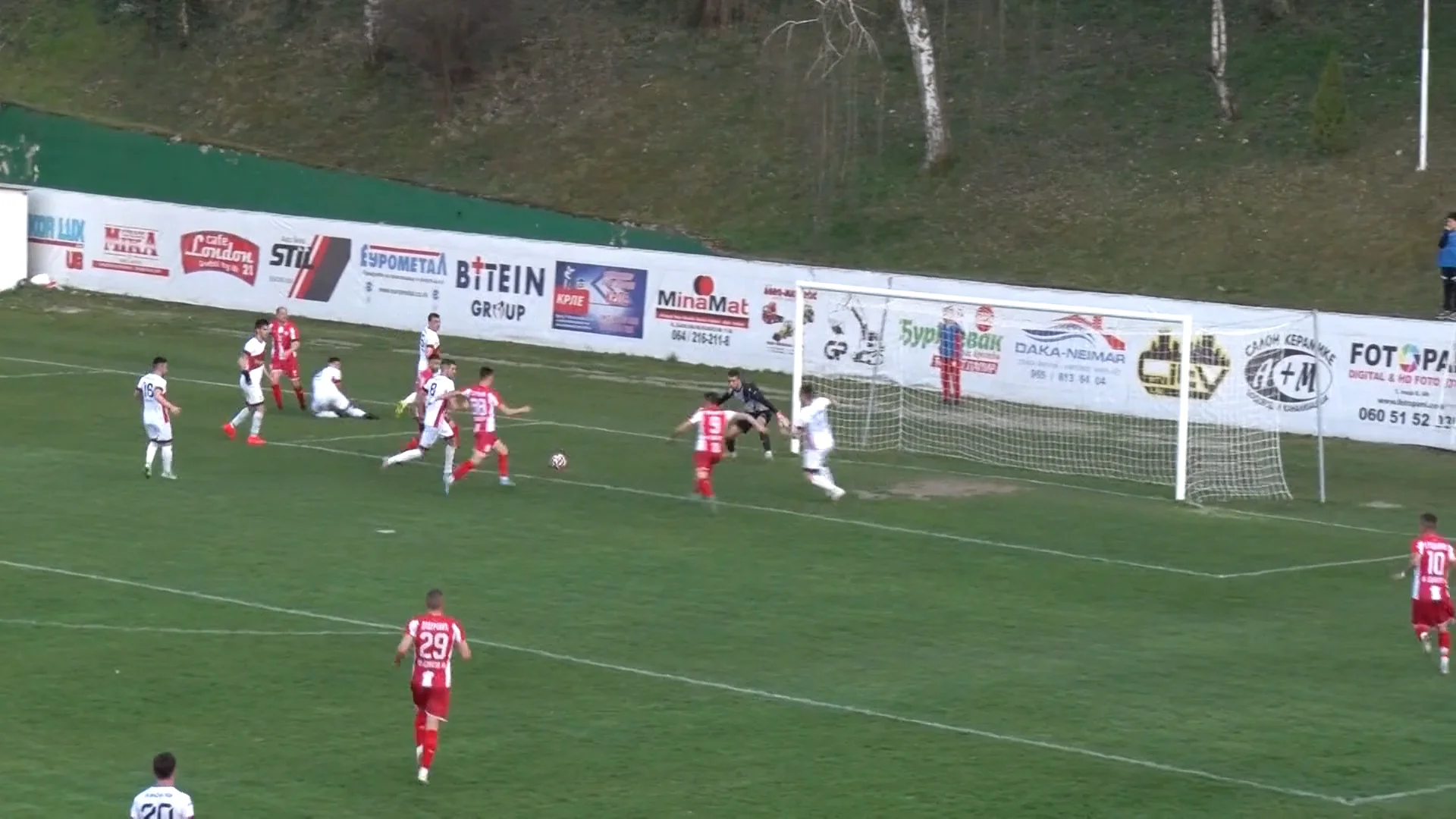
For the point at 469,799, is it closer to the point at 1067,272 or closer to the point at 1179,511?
the point at 1179,511

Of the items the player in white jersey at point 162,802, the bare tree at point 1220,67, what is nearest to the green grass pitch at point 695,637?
the player in white jersey at point 162,802

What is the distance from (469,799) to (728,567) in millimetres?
8953

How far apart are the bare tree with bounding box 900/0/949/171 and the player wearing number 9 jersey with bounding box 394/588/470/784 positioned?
35526 mm

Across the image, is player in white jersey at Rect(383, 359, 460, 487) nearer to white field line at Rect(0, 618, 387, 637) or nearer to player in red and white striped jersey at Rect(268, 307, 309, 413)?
player in red and white striped jersey at Rect(268, 307, 309, 413)

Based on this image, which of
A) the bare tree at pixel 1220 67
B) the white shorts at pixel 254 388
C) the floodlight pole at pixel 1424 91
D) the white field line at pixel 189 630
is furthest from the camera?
the bare tree at pixel 1220 67

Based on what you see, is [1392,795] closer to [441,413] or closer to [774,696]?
[774,696]

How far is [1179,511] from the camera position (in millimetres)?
28641

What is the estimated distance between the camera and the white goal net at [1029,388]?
1277 inches

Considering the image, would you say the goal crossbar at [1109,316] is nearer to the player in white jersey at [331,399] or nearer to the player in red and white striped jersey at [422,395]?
the player in red and white striped jersey at [422,395]

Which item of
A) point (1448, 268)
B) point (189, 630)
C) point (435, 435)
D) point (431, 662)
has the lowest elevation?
point (189, 630)

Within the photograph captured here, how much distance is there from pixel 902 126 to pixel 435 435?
2703 cm

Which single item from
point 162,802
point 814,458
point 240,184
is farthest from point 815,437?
point 240,184

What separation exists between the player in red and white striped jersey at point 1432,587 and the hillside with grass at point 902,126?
21.2 metres

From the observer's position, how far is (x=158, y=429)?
27562 millimetres
